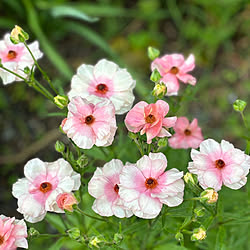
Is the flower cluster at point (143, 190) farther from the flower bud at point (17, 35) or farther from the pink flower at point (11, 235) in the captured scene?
the flower bud at point (17, 35)

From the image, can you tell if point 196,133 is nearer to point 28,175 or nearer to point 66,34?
point 28,175

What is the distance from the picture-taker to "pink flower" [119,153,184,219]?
128cm

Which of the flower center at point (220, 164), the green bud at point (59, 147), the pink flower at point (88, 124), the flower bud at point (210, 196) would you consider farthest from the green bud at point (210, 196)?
the green bud at point (59, 147)

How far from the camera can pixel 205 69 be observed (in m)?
3.44

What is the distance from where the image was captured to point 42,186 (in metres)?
1.40

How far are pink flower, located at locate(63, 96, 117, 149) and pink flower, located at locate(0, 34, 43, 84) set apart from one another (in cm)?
34

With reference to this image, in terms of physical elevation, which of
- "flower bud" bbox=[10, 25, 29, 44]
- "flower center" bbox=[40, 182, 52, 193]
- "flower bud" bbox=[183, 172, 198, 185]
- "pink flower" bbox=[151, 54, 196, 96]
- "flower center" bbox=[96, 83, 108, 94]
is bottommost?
"flower center" bbox=[40, 182, 52, 193]

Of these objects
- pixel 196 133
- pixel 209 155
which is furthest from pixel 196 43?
pixel 209 155

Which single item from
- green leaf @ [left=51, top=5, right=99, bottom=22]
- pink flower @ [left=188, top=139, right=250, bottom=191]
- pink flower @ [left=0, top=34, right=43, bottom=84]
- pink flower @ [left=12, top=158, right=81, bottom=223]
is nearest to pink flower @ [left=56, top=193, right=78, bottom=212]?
pink flower @ [left=12, top=158, right=81, bottom=223]

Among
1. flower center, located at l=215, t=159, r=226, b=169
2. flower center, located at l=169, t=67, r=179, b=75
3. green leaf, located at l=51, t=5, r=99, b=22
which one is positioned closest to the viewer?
flower center, located at l=215, t=159, r=226, b=169

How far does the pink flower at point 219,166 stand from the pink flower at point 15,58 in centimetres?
71

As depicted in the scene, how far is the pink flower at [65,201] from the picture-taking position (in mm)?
1300

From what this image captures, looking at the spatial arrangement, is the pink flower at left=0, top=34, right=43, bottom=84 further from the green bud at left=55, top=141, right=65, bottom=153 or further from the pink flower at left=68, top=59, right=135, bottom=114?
the green bud at left=55, top=141, right=65, bottom=153

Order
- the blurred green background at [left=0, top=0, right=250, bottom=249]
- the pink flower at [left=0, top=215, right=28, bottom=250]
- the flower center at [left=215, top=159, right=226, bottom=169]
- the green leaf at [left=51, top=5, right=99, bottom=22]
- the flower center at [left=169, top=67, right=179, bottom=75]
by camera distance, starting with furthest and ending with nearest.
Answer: the blurred green background at [left=0, top=0, right=250, bottom=249] < the green leaf at [left=51, top=5, right=99, bottom=22] < the flower center at [left=169, top=67, right=179, bottom=75] < the flower center at [left=215, top=159, right=226, bottom=169] < the pink flower at [left=0, top=215, right=28, bottom=250]
